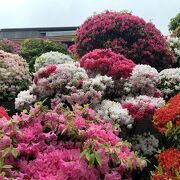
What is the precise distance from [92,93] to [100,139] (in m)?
3.44

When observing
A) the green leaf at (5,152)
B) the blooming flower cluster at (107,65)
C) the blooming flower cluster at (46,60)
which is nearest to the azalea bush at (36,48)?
the blooming flower cluster at (46,60)

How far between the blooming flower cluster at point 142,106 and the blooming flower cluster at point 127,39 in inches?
170

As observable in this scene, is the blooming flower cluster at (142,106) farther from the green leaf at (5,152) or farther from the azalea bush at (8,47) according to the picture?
the azalea bush at (8,47)

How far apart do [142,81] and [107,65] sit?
84 cm

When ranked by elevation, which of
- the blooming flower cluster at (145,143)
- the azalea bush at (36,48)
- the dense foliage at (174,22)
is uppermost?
the dense foliage at (174,22)

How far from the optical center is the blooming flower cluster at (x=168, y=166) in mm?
5738

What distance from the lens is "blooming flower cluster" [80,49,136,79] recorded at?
9367mm

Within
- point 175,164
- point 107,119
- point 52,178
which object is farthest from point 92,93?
point 52,178

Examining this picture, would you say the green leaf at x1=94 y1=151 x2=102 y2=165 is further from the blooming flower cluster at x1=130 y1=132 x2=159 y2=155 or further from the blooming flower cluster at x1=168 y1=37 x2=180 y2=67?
the blooming flower cluster at x1=168 y1=37 x2=180 y2=67

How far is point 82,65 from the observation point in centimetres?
1006

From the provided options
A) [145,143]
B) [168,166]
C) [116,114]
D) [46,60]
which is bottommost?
[145,143]

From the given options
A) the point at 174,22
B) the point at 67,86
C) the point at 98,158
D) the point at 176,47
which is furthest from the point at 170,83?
the point at 174,22

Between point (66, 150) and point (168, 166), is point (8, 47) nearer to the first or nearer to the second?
point (168, 166)

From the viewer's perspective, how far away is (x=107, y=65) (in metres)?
9.50
